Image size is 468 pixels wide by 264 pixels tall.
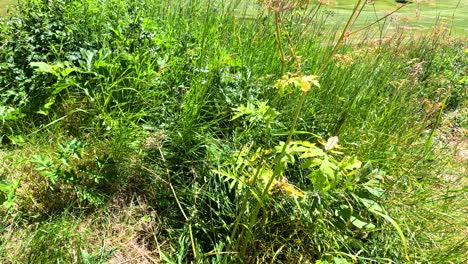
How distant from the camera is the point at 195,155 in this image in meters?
2.08

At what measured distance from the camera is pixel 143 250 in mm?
1860

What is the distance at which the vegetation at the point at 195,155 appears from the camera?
1728 mm

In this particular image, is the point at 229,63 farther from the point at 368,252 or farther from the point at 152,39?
the point at 368,252

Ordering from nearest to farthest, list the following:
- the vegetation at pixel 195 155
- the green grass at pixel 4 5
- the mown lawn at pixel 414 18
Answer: the vegetation at pixel 195 155 < the mown lawn at pixel 414 18 < the green grass at pixel 4 5

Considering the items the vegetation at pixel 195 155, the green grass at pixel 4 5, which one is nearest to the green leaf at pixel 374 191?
the vegetation at pixel 195 155

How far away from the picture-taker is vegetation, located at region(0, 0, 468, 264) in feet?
5.67

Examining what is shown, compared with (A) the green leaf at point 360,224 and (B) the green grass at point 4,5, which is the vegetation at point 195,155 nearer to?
(A) the green leaf at point 360,224

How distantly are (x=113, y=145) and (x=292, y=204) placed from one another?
949 mm

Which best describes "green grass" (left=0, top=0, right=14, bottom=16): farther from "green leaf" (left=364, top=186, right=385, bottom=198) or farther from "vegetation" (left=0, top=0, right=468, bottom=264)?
"green leaf" (left=364, top=186, right=385, bottom=198)

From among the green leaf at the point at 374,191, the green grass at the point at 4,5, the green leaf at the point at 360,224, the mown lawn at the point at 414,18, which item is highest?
the mown lawn at the point at 414,18

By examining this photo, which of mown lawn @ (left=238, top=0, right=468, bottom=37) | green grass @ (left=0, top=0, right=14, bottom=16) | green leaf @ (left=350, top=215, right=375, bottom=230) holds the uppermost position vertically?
mown lawn @ (left=238, top=0, right=468, bottom=37)

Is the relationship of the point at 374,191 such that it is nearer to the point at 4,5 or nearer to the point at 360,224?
the point at 360,224

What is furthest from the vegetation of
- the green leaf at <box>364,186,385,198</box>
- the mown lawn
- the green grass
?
the green grass

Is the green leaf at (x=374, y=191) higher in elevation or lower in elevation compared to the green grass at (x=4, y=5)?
higher
